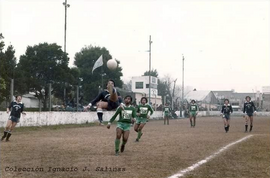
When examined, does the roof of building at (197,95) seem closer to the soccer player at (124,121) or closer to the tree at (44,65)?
the tree at (44,65)

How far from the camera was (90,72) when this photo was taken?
70.0 meters

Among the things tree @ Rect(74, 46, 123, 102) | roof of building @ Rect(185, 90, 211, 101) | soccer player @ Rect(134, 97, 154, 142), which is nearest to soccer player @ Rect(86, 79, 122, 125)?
soccer player @ Rect(134, 97, 154, 142)

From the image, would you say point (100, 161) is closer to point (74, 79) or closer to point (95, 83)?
point (74, 79)

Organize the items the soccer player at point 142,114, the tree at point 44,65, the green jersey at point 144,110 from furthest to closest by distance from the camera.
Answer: the tree at point 44,65, the green jersey at point 144,110, the soccer player at point 142,114

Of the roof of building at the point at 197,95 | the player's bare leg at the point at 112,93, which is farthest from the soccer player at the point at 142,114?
the roof of building at the point at 197,95

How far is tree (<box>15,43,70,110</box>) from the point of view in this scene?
51.1m

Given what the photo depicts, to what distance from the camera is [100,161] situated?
10508 mm

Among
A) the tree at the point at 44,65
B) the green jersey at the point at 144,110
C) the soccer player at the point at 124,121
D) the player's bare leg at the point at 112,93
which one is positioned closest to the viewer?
the player's bare leg at the point at 112,93

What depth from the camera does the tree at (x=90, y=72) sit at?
6762 cm

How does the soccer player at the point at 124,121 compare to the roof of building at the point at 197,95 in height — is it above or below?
below

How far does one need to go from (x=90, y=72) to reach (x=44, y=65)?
714 inches

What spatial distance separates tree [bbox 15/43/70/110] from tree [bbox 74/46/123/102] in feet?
45.1

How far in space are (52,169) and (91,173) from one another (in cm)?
106

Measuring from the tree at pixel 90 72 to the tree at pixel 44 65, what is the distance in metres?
13.7
